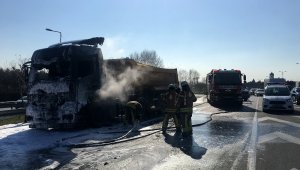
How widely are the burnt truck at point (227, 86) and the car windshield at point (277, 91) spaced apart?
4.66m

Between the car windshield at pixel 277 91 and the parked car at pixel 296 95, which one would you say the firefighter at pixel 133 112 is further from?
the parked car at pixel 296 95

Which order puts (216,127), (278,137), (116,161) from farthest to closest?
(216,127)
(278,137)
(116,161)

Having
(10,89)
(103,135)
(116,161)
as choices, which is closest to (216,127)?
(103,135)

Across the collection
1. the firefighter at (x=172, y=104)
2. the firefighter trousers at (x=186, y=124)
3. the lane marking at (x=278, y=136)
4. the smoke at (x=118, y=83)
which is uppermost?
the smoke at (x=118, y=83)

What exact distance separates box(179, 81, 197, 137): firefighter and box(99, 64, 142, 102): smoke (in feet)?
12.0

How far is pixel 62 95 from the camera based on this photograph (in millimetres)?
14961

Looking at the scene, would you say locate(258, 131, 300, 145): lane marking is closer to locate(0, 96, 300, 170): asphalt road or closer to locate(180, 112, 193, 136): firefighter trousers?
locate(0, 96, 300, 170): asphalt road

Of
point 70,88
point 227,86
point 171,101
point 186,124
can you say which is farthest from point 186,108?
point 227,86

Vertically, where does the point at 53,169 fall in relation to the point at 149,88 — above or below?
below

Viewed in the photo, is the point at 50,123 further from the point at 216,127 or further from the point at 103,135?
the point at 216,127

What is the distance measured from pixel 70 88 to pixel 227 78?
19.4 metres

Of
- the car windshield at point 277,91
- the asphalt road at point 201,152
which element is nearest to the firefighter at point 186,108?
the asphalt road at point 201,152

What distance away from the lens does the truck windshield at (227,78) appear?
105ft

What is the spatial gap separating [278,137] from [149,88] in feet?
33.6
